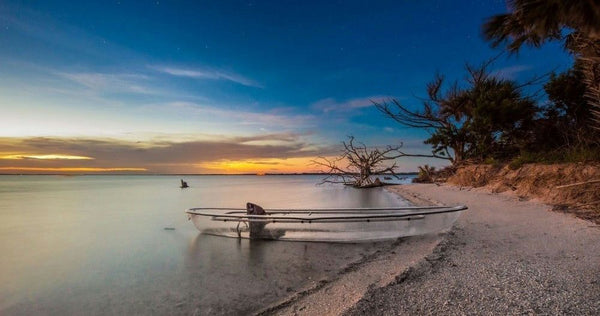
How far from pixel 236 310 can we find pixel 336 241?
3078mm

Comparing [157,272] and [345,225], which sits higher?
[345,225]

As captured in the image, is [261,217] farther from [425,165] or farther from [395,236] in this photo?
[425,165]

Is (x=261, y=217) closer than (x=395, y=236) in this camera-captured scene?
No

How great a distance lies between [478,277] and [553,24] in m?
3.60

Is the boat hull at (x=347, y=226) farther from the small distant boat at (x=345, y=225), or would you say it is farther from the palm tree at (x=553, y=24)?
the palm tree at (x=553, y=24)

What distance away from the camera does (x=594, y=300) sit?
8.00 feet

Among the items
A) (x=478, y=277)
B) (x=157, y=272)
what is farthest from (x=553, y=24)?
(x=157, y=272)

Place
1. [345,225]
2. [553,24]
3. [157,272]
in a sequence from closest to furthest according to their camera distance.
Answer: [553,24] → [157,272] → [345,225]

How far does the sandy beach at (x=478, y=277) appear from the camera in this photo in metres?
2.55

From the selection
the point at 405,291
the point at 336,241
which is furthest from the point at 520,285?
the point at 336,241

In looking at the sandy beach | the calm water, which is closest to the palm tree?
the sandy beach

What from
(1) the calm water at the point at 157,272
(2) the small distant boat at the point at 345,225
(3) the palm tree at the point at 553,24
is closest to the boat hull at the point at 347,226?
(2) the small distant boat at the point at 345,225

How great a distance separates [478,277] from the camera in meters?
3.19

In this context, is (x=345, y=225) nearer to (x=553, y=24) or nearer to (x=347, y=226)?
(x=347, y=226)
